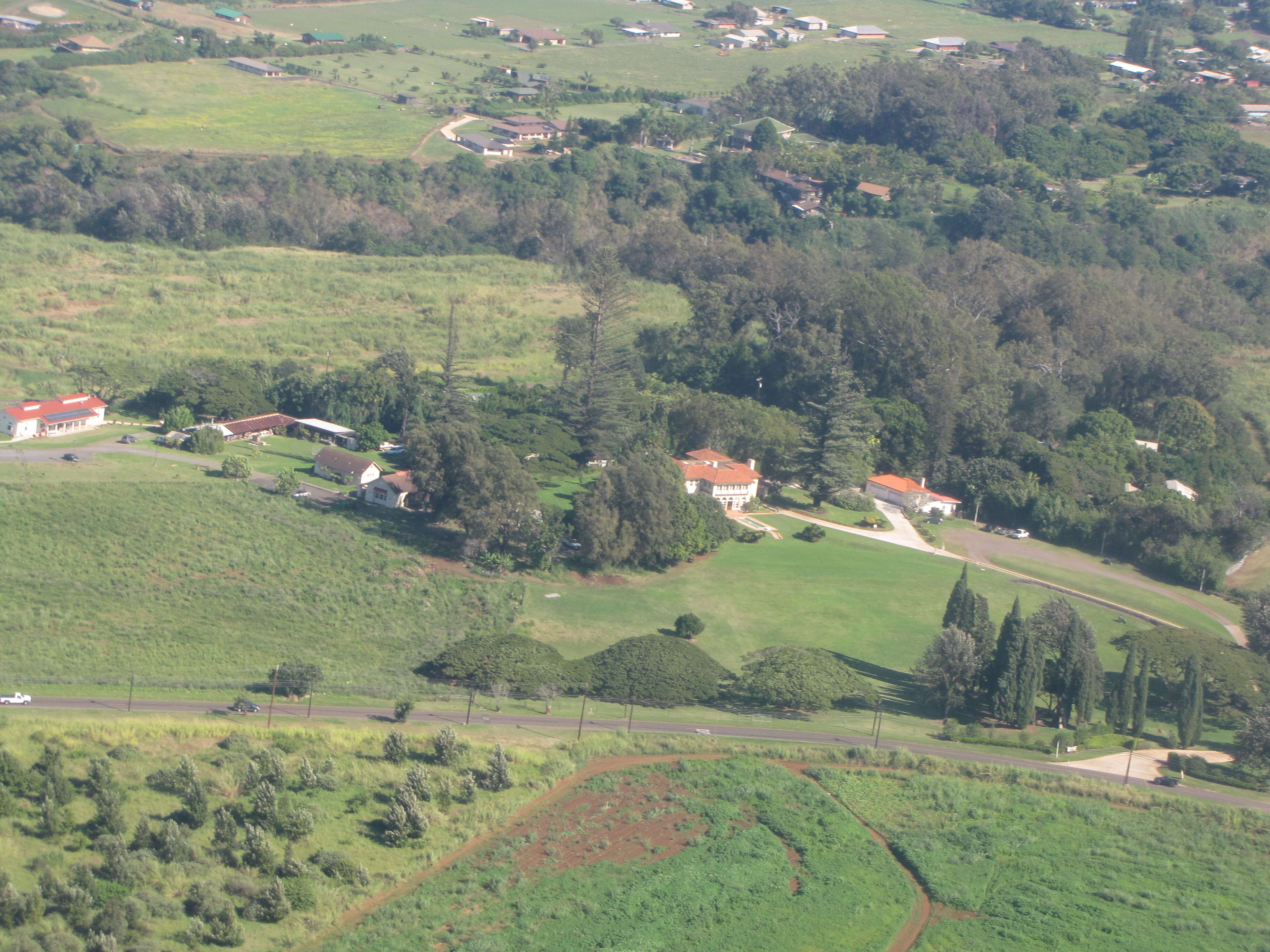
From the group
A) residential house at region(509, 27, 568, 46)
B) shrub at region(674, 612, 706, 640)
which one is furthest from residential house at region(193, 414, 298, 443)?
residential house at region(509, 27, 568, 46)

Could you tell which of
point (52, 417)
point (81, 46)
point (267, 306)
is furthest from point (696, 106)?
point (52, 417)

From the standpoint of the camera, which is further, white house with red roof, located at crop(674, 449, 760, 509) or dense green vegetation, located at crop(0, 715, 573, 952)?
white house with red roof, located at crop(674, 449, 760, 509)

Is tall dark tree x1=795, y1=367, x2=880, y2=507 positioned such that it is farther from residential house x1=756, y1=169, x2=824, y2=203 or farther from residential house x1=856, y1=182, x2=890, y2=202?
residential house x1=756, y1=169, x2=824, y2=203

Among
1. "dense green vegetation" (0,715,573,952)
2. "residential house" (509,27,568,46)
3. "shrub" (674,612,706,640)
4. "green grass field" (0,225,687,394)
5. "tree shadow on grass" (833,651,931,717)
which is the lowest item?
"tree shadow on grass" (833,651,931,717)

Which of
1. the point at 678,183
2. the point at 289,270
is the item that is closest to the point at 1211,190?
the point at 678,183

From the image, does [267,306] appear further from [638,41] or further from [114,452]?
[638,41]
